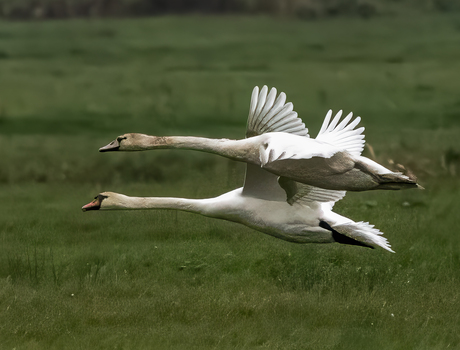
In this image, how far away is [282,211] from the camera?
8133 mm

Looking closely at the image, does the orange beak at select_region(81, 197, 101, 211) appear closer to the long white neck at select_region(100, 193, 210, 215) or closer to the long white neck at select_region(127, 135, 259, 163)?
the long white neck at select_region(100, 193, 210, 215)

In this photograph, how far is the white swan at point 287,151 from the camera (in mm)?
6973

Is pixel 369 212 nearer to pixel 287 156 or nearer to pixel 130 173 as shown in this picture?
pixel 130 173

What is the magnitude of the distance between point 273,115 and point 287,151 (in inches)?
41.7

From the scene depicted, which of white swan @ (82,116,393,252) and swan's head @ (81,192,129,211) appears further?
swan's head @ (81,192,129,211)

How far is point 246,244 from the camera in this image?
1360 cm

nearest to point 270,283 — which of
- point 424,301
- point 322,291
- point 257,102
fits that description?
point 322,291

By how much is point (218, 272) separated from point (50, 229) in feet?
11.0

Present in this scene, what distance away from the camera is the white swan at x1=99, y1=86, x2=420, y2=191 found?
275 inches

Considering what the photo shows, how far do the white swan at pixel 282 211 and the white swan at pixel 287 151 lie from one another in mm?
506

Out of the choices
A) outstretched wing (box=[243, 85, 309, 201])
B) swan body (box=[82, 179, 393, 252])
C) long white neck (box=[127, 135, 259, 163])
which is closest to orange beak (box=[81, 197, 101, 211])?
swan body (box=[82, 179, 393, 252])

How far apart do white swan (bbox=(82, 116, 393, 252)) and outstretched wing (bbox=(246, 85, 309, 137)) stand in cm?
42

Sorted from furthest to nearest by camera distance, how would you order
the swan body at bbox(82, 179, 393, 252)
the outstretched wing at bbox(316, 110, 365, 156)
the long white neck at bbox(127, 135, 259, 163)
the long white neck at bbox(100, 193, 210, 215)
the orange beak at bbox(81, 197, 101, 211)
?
1. the outstretched wing at bbox(316, 110, 365, 156)
2. the orange beak at bbox(81, 197, 101, 211)
3. the long white neck at bbox(100, 193, 210, 215)
4. the swan body at bbox(82, 179, 393, 252)
5. the long white neck at bbox(127, 135, 259, 163)

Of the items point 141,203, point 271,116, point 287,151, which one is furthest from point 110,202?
point 287,151
